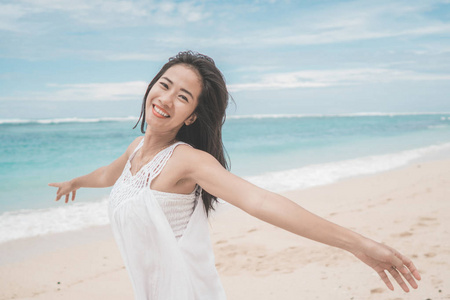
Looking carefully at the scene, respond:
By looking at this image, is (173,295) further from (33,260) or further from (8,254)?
(8,254)

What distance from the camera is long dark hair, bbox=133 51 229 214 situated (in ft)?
7.06

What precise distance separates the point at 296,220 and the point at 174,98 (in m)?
0.86

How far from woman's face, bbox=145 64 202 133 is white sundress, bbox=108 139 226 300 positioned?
0.57 feet

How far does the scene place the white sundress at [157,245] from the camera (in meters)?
1.91

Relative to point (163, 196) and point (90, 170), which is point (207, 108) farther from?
point (90, 170)

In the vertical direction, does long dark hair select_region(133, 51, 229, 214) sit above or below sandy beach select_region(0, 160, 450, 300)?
above

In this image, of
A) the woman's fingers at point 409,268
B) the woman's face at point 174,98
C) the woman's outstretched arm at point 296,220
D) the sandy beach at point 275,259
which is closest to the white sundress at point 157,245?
the woman's face at point 174,98

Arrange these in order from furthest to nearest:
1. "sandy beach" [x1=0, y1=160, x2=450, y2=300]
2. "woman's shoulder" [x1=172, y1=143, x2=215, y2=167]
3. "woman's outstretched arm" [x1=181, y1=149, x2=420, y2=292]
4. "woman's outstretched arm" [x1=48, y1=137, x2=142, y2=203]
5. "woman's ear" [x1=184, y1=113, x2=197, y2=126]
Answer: "sandy beach" [x1=0, y1=160, x2=450, y2=300] → "woman's outstretched arm" [x1=48, y1=137, x2=142, y2=203] → "woman's ear" [x1=184, y1=113, x2=197, y2=126] → "woman's shoulder" [x1=172, y1=143, x2=215, y2=167] → "woman's outstretched arm" [x1=181, y1=149, x2=420, y2=292]

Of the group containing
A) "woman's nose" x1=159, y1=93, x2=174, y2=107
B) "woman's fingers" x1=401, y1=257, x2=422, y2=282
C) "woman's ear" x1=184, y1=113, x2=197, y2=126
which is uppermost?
"woman's nose" x1=159, y1=93, x2=174, y2=107

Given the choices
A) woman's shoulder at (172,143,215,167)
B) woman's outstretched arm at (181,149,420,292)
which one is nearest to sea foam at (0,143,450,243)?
woman's shoulder at (172,143,215,167)

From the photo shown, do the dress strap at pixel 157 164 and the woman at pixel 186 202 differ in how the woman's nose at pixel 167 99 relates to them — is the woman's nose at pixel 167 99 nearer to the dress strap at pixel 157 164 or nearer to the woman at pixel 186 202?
the woman at pixel 186 202

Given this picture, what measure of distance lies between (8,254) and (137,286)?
172 inches

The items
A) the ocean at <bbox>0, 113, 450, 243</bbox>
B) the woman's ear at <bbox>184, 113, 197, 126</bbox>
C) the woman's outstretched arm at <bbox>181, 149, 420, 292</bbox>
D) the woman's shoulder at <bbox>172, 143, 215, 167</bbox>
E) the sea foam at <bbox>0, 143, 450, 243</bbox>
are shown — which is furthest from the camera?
the ocean at <bbox>0, 113, 450, 243</bbox>

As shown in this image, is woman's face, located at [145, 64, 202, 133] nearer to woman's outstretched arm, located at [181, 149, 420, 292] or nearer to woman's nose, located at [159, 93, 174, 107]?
woman's nose, located at [159, 93, 174, 107]
